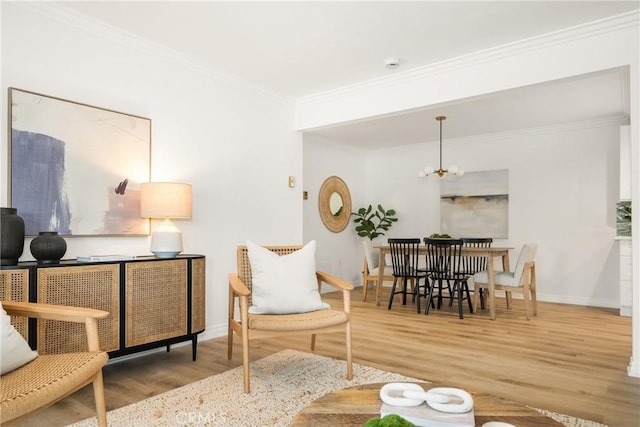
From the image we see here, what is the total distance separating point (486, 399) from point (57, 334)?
2182mm

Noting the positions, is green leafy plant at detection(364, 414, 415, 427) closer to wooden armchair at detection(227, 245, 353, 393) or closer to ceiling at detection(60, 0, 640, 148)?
wooden armchair at detection(227, 245, 353, 393)

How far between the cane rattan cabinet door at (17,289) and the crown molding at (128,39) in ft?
5.59

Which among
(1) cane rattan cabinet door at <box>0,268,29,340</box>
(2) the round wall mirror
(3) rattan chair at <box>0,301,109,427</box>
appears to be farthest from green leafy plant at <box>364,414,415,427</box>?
(2) the round wall mirror

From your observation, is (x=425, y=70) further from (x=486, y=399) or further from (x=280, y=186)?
(x=486, y=399)

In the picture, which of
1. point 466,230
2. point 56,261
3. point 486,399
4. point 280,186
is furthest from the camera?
point 466,230

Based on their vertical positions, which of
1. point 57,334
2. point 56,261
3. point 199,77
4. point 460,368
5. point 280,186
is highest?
point 199,77

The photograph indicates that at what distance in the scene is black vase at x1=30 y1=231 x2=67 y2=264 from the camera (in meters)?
2.38

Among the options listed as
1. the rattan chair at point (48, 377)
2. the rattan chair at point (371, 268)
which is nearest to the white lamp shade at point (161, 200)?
the rattan chair at point (48, 377)

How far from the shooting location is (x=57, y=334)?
90.9 inches

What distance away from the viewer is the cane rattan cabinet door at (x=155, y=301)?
105 inches

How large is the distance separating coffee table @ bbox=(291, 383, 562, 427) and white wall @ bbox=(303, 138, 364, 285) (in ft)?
16.1

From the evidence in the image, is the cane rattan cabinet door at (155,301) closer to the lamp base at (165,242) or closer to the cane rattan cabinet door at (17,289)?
the lamp base at (165,242)

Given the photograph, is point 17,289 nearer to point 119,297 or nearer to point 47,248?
point 47,248

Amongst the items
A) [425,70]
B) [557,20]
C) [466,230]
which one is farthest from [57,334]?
[466,230]
